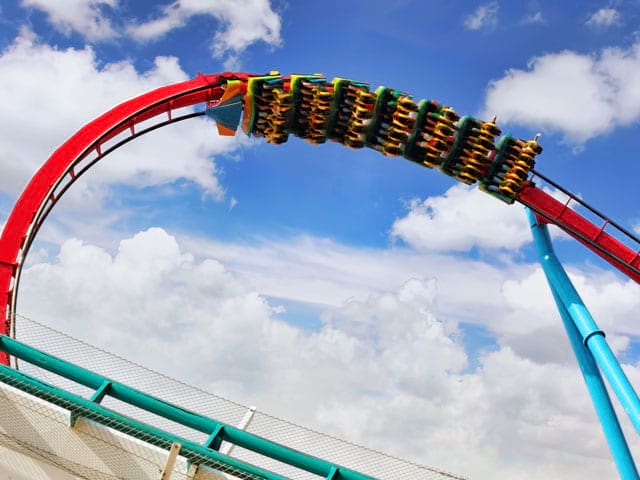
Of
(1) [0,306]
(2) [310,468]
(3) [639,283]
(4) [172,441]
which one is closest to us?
(4) [172,441]

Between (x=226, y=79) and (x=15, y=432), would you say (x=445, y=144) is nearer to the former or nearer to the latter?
(x=226, y=79)

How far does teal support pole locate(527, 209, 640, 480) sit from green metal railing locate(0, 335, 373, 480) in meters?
5.24

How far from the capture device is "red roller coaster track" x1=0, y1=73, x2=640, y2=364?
950cm

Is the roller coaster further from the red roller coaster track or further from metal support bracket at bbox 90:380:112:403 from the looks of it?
metal support bracket at bbox 90:380:112:403

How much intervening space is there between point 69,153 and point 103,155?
618 millimetres

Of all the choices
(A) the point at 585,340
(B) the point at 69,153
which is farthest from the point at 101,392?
(A) the point at 585,340

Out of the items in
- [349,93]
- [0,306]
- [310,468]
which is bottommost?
[310,468]

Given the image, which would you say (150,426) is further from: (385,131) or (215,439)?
(385,131)

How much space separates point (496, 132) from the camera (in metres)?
11.0

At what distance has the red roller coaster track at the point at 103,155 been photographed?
31.2 feet

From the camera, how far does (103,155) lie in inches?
426

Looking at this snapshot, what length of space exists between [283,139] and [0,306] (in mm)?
5210

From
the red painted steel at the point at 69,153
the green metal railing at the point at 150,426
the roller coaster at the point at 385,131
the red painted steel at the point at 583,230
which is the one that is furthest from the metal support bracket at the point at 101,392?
the red painted steel at the point at 583,230

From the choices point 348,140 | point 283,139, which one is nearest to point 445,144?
point 348,140
